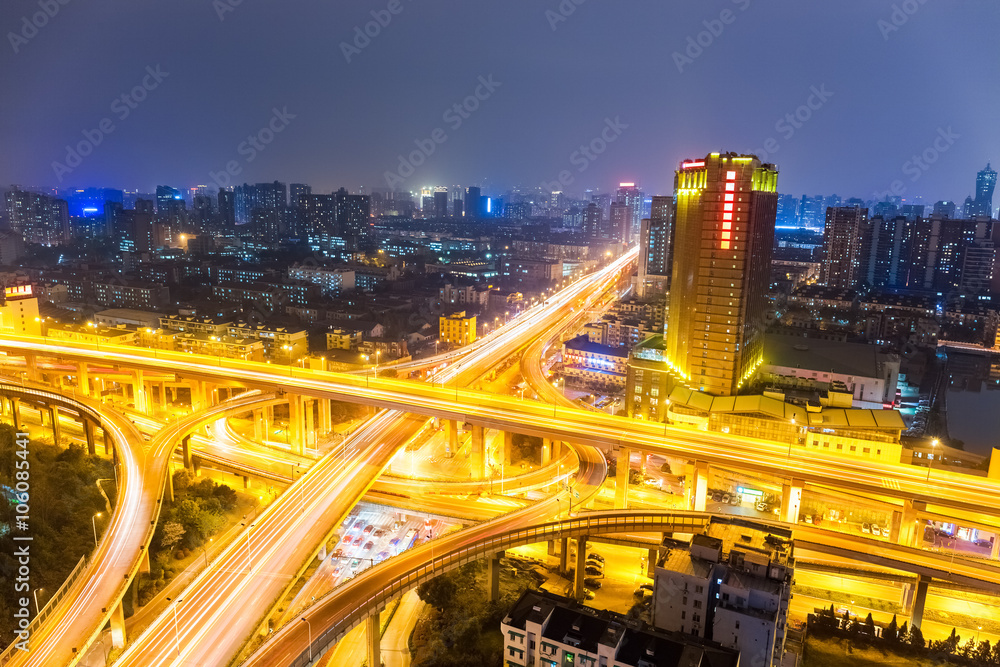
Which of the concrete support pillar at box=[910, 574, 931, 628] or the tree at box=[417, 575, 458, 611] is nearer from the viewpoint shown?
the concrete support pillar at box=[910, 574, 931, 628]

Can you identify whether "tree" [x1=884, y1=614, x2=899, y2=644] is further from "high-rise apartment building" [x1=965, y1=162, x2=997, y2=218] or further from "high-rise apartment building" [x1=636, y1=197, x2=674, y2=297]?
"high-rise apartment building" [x1=965, y1=162, x2=997, y2=218]

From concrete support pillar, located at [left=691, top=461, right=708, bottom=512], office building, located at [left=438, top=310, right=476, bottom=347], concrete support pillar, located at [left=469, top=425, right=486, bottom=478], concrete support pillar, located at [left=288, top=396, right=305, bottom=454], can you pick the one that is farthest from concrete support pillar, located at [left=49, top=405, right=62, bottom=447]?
concrete support pillar, located at [left=691, top=461, right=708, bottom=512]

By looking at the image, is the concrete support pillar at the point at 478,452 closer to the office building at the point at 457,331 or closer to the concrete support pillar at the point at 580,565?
the concrete support pillar at the point at 580,565

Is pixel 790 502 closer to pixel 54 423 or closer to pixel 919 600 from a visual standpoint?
pixel 919 600

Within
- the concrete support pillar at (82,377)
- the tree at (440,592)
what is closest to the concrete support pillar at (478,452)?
the tree at (440,592)

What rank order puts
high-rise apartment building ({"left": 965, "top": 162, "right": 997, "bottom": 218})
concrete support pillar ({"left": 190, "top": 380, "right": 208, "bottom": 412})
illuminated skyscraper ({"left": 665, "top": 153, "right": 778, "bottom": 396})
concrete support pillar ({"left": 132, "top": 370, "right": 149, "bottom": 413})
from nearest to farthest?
illuminated skyscraper ({"left": 665, "top": 153, "right": 778, "bottom": 396}) → concrete support pillar ({"left": 132, "top": 370, "right": 149, "bottom": 413}) → concrete support pillar ({"left": 190, "top": 380, "right": 208, "bottom": 412}) → high-rise apartment building ({"left": 965, "top": 162, "right": 997, "bottom": 218})
